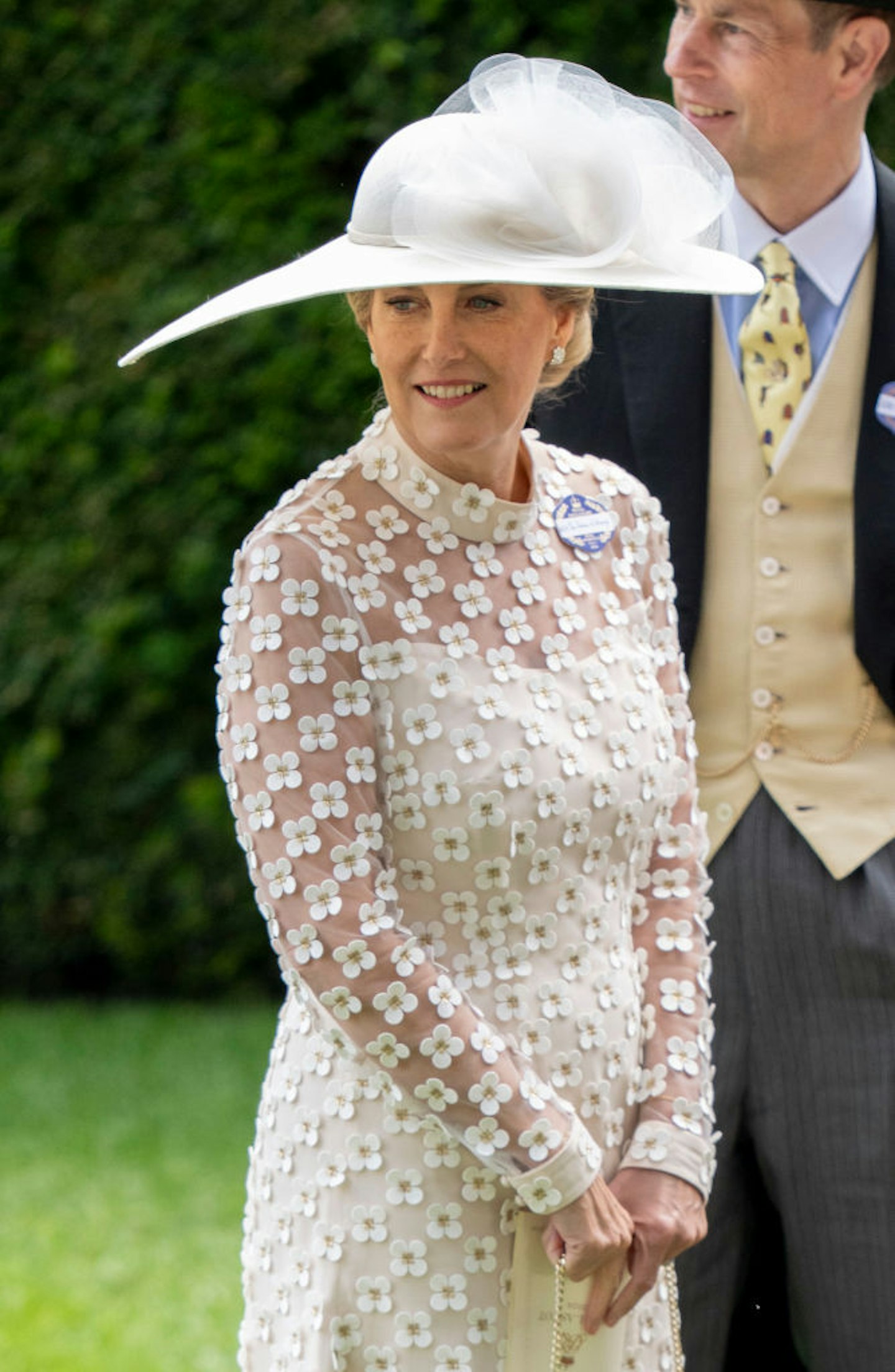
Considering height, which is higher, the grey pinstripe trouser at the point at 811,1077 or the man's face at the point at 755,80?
the man's face at the point at 755,80

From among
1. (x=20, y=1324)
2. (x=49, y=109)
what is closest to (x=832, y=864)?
(x=20, y=1324)

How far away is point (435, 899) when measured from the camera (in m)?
1.88

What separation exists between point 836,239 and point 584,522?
0.63 meters

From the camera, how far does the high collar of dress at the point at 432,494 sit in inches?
75.3

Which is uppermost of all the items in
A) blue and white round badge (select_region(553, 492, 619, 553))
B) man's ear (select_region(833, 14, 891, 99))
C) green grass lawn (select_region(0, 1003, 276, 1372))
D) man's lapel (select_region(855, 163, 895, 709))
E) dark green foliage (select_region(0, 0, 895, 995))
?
man's ear (select_region(833, 14, 891, 99))

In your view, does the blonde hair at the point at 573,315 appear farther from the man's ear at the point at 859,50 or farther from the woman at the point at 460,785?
the man's ear at the point at 859,50

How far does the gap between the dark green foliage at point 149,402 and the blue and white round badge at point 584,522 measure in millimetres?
3457

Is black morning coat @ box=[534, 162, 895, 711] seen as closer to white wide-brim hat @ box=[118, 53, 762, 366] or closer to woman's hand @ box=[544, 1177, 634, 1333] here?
white wide-brim hat @ box=[118, 53, 762, 366]

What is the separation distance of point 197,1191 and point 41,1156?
446mm

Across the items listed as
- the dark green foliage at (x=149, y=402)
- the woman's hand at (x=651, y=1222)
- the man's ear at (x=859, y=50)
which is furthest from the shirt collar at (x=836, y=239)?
the dark green foliage at (x=149, y=402)

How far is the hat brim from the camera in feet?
5.81

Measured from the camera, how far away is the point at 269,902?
1814 millimetres

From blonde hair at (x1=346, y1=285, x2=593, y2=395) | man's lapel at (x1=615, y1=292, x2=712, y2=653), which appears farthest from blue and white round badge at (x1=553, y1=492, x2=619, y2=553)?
man's lapel at (x1=615, y1=292, x2=712, y2=653)

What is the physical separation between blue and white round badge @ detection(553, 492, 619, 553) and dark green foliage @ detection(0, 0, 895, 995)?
346cm
